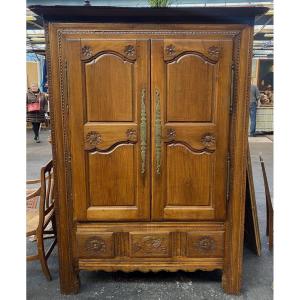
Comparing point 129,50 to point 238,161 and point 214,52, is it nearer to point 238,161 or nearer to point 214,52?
point 214,52

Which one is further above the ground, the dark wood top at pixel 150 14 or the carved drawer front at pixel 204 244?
the dark wood top at pixel 150 14

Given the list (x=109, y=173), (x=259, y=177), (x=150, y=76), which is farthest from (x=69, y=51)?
(x=259, y=177)

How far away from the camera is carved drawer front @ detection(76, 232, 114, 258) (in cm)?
212

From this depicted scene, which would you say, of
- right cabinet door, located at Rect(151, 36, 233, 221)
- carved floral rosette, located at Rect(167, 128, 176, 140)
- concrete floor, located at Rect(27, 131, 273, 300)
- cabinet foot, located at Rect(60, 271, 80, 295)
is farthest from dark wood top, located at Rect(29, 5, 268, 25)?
concrete floor, located at Rect(27, 131, 273, 300)

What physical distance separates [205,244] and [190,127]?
78 centimetres

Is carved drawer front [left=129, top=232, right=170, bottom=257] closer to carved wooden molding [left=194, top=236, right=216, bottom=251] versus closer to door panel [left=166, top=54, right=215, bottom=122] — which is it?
carved wooden molding [left=194, top=236, right=216, bottom=251]

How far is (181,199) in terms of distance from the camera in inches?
81.7

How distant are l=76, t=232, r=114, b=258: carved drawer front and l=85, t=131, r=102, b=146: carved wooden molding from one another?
602 mm

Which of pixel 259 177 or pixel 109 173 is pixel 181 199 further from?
pixel 259 177

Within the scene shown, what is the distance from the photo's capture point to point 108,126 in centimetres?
197

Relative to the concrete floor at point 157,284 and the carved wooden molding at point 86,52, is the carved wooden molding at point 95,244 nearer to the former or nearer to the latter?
the concrete floor at point 157,284

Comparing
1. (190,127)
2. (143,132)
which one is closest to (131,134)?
(143,132)

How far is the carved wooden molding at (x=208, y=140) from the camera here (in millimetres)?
1993

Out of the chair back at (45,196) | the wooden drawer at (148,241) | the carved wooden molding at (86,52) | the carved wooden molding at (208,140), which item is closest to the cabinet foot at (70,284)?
the wooden drawer at (148,241)
